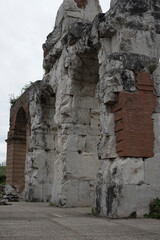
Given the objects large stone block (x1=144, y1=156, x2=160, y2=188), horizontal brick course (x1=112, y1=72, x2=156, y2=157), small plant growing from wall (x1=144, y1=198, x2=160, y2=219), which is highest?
horizontal brick course (x1=112, y1=72, x2=156, y2=157)

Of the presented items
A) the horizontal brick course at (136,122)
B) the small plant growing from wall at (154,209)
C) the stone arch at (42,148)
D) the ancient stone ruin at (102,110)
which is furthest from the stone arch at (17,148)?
the small plant growing from wall at (154,209)

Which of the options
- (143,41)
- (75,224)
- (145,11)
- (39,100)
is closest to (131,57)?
(143,41)

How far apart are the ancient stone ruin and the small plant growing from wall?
9cm

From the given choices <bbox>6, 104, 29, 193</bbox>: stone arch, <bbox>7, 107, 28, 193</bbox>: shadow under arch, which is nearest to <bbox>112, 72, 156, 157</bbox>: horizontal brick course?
<bbox>6, 104, 29, 193</bbox>: stone arch

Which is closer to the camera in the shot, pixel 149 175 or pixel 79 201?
pixel 149 175

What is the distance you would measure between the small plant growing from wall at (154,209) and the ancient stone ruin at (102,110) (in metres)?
0.09

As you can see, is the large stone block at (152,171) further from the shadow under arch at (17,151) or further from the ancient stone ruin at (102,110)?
the shadow under arch at (17,151)

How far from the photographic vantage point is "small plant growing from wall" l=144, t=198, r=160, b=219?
588 cm

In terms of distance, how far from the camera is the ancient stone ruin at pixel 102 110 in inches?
243

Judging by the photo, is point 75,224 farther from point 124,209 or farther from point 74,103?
point 74,103

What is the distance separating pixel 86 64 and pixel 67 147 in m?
2.21

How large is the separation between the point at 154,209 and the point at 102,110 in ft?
6.72

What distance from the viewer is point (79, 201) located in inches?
345

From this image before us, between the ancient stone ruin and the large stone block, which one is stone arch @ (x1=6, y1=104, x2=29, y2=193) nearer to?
the ancient stone ruin
